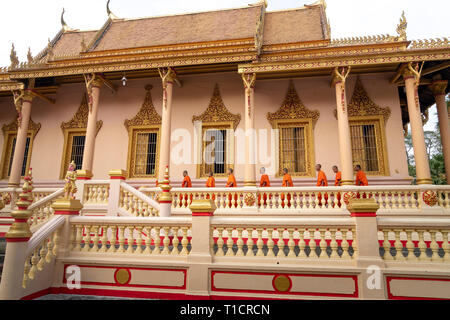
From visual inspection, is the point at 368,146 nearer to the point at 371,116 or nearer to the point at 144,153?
the point at 371,116

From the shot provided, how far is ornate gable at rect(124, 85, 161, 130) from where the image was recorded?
10031 mm

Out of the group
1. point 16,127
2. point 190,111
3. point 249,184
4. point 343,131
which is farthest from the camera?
point 16,127

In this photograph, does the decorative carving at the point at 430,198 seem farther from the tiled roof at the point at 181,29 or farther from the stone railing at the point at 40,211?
the stone railing at the point at 40,211

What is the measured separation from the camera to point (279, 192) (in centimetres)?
685

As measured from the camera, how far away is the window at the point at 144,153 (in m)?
9.76

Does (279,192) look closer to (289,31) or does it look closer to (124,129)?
(124,129)

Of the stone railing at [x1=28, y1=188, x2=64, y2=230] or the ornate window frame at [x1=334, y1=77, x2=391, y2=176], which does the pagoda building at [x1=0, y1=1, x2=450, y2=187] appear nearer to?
the ornate window frame at [x1=334, y1=77, x2=391, y2=176]

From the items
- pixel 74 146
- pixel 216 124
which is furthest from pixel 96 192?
pixel 74 146

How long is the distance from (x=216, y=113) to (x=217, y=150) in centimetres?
138

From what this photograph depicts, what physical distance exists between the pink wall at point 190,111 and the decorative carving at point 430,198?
1.81 m

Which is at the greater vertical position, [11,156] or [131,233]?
[11,156]

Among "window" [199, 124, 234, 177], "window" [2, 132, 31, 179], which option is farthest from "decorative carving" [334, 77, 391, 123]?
"window" [2, 132, 31, 179]

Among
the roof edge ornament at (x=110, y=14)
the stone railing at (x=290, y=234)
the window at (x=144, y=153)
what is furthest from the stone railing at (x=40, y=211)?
the roof edge ornament at (x=110, y=14)

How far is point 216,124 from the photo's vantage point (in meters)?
9.58
